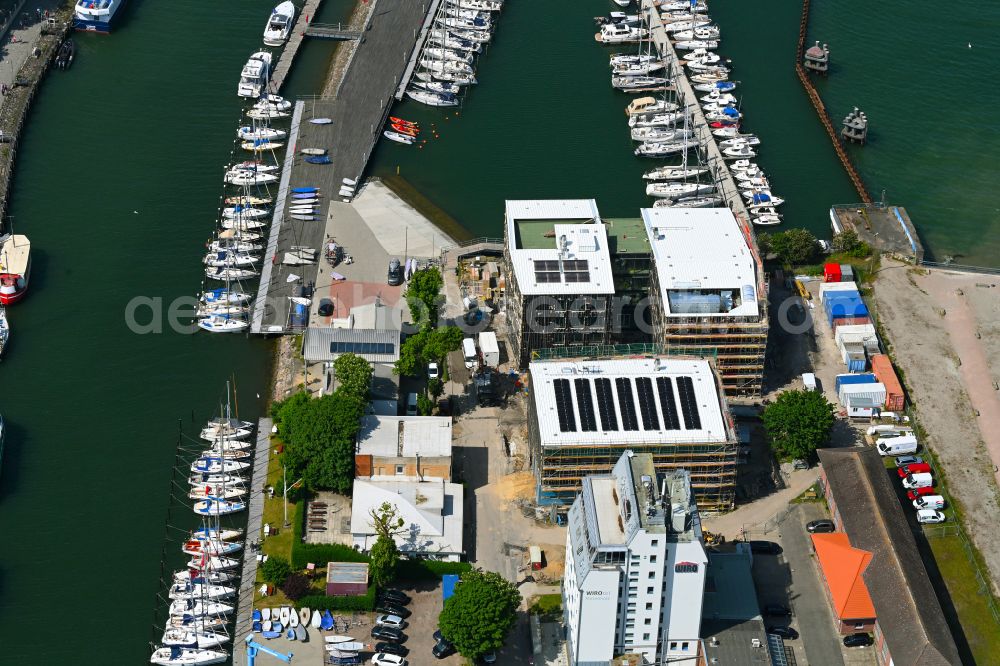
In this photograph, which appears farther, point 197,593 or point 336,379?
point 336,379

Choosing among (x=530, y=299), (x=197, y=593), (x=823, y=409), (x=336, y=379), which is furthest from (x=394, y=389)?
(x=823, y=409)

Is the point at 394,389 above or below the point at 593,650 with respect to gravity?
above

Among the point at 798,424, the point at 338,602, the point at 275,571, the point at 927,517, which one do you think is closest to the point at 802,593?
the point at 927,517

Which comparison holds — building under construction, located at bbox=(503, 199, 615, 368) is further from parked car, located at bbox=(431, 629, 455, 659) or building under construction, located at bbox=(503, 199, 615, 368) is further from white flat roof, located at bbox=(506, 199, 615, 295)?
parked car, located at bbox=(431, 629, 455, 659)

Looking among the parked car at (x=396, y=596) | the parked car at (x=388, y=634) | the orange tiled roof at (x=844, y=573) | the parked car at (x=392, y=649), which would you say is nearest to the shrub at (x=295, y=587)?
the parked car at (x=396, y=596)

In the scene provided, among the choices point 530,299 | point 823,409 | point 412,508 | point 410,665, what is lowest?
point 410,665

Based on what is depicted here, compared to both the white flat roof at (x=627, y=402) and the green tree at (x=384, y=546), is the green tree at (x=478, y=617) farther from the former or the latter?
the white flat roof at (x=627, y=402)

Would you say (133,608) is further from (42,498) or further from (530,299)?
(530,299)

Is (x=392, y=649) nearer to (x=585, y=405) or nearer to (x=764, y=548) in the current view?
(x=585, y=405)
